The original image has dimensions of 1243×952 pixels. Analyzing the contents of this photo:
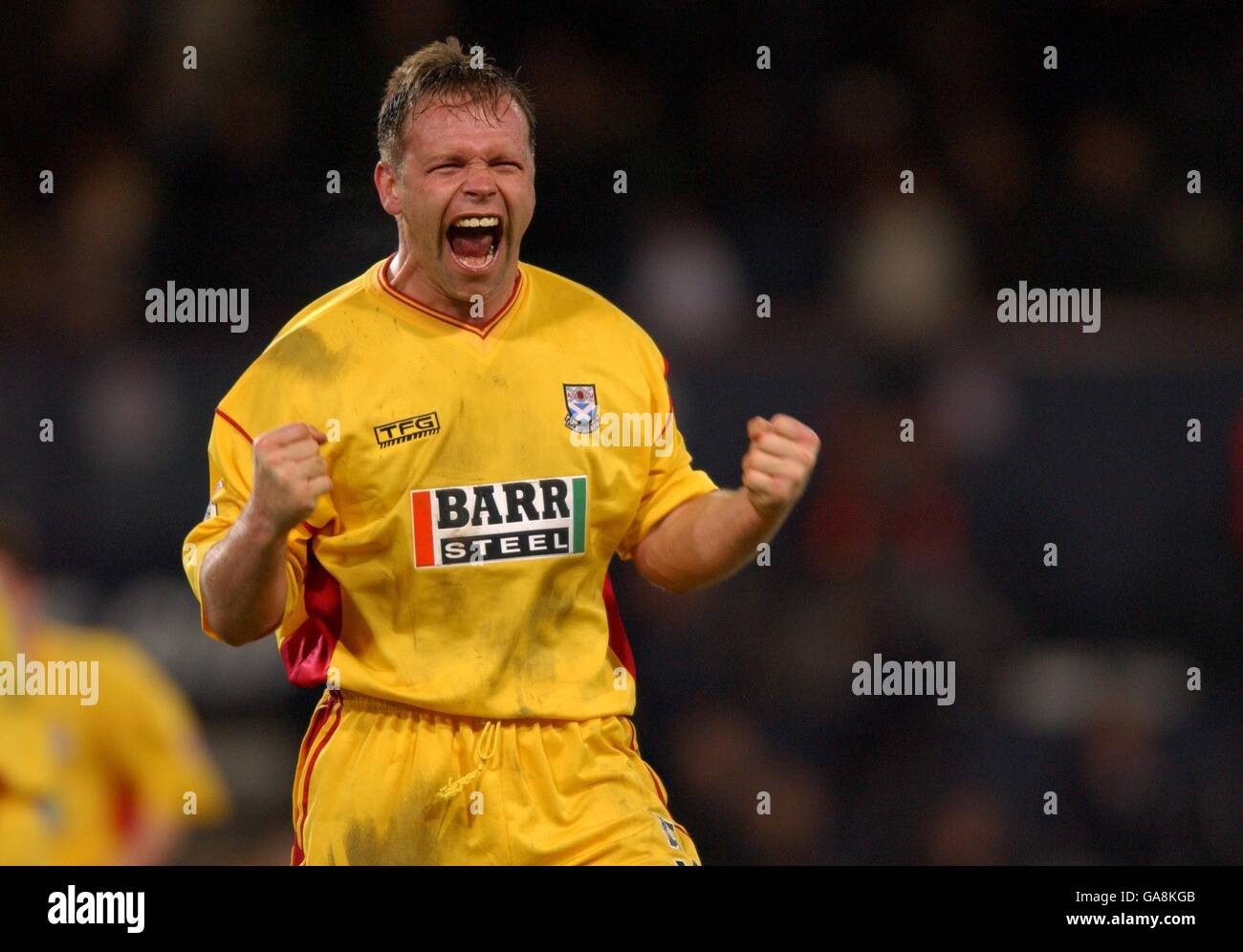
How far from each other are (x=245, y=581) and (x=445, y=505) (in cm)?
36

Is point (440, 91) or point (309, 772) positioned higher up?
point (440, 91)

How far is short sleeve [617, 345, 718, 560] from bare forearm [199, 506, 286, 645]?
0.64 m

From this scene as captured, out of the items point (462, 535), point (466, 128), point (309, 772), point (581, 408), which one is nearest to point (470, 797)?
point (309, 772)

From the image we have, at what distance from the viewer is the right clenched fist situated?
250 centimetres

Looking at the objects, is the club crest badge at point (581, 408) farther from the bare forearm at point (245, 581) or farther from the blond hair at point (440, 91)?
the bare forearm at point (245, 581)

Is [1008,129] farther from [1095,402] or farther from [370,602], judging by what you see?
[370,602]

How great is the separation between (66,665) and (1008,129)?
11.7ft

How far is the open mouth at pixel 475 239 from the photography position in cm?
286

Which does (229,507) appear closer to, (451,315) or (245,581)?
(245,581)

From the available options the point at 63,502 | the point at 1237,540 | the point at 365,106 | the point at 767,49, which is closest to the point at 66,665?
the point at 63,502

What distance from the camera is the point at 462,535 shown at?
279cm

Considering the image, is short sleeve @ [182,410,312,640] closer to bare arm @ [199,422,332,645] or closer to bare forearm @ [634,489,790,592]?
bare arm @ [199,422,332,645]

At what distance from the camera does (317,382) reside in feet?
9.23

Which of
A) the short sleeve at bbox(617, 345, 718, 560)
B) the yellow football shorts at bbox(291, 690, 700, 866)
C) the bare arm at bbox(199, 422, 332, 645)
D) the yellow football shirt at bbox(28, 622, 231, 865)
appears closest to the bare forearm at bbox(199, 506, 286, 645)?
the bare arm at bbox(199, 422, 332, 645)
